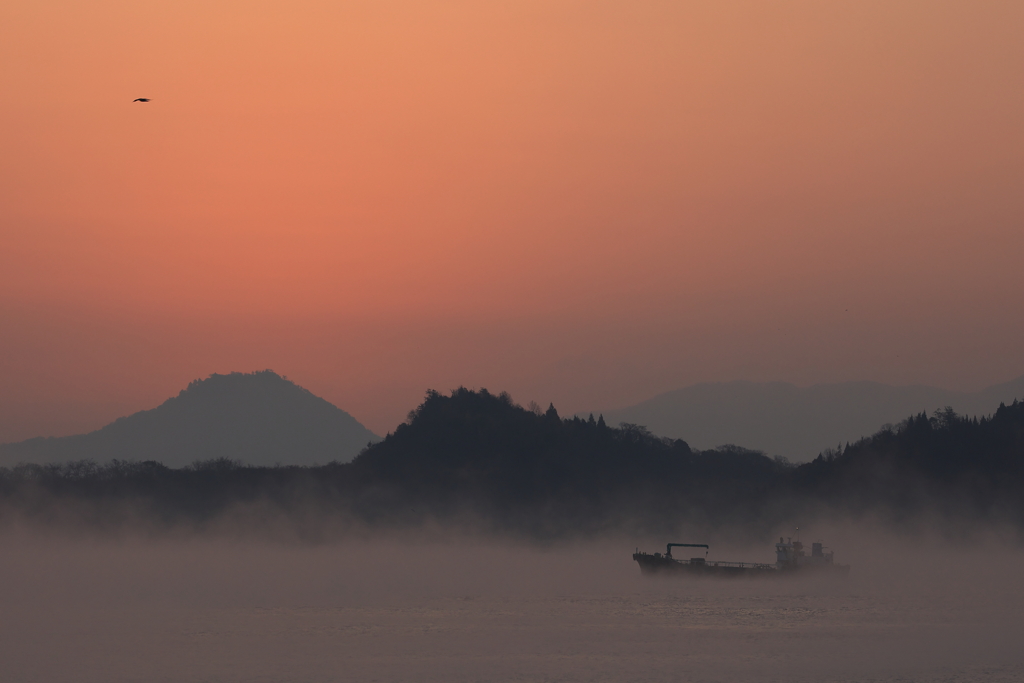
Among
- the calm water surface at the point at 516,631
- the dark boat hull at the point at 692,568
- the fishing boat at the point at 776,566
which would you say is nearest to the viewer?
the calm water surface at the point at 516,631

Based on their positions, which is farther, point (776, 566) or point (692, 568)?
point (692, 568)

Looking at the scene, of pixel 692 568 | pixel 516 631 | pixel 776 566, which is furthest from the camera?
pixel 692 568

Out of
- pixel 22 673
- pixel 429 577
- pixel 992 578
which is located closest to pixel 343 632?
pixel 22 673

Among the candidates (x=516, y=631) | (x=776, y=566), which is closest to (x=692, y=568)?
(x=776, y=566)

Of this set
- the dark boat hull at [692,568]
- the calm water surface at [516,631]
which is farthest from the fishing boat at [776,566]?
the calm water surface at [516,631]

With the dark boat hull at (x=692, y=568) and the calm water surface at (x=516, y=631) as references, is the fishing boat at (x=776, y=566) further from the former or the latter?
the calm water surface at (x=516, y=631)

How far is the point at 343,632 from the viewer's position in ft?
370

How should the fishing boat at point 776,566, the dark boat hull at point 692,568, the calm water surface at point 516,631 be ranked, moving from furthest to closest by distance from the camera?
the dark boat hull at point 692,568 → the fishing boat at point 776,566 → the calm water surface at point 516,631

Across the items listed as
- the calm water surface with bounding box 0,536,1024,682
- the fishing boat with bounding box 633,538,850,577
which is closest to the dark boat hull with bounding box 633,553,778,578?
the fishing boat with bounding box 633,538,850,577

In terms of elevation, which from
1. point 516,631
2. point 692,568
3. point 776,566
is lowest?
point 516,631

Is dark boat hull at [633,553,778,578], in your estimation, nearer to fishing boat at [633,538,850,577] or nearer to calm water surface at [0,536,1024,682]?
fishing boat at [633,538,850,577]

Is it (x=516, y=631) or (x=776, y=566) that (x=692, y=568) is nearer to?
(x=776, y=566)

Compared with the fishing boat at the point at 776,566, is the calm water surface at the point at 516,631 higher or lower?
lower

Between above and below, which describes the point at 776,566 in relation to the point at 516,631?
above
